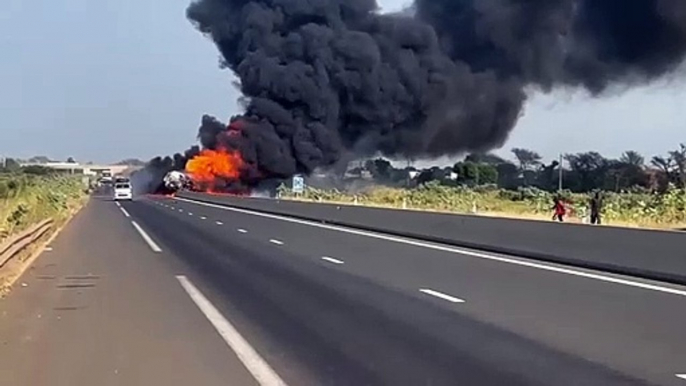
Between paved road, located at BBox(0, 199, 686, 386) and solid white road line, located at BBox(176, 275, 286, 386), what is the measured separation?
1.1 inches

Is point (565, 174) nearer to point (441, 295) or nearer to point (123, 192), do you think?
point (123, 192)

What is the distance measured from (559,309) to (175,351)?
6154 mm

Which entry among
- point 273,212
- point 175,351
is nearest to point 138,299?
point 175,351

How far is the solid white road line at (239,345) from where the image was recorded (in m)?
9.94

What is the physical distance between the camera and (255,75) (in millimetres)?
71375

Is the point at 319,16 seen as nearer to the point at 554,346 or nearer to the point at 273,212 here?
the point at 273,212

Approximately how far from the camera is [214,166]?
80750 mm

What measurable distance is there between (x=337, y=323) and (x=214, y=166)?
6760 centimetres

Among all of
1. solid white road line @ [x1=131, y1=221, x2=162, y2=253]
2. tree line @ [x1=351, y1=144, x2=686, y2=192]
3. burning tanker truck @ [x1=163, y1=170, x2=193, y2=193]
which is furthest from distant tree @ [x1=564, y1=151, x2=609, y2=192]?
solid white road line @ [x1=131, y1=221, x2=162, y2=253]

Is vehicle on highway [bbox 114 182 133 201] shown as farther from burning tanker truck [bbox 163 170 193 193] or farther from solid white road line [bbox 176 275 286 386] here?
solid white road line [bbox 176 275 286 386]

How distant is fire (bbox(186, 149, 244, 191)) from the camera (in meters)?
77.8

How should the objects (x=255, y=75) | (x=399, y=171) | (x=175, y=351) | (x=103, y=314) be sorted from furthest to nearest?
(x=399, y=171)
(x=255, y=75)
(x=103, y=314)
(x=175, y=351)

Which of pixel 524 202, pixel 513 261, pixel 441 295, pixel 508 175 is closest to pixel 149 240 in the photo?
pixel 513 261

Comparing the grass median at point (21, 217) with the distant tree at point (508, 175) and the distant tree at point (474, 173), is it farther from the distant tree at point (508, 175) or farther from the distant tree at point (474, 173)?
the distant tree at point (474, 173)
